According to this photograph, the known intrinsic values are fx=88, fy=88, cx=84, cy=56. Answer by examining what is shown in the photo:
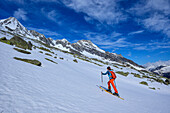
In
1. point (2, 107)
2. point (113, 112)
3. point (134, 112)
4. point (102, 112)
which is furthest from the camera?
point (134, 112)

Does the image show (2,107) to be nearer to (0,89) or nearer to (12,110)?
(12,110)

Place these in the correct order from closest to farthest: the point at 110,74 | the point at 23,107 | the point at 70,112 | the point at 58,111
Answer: the point at 23,107 < the point at 58,111 < the point at 70,112 < the point at 110,74

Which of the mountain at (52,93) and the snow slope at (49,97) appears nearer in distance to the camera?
the snow slope at (49,97)

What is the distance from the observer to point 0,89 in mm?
2953

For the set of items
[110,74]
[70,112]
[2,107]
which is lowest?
[70,112]

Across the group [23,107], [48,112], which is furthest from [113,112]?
[23,107]

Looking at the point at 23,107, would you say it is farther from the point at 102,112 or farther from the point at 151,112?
the point at 151,112

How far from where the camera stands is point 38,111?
8.70 ft

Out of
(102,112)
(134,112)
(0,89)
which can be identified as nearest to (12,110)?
(0,89)

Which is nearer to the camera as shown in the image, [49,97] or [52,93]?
[49,97]

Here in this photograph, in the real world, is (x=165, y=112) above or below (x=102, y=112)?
above

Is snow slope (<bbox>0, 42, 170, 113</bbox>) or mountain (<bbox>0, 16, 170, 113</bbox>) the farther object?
mountain (<bbox>0, 16, 170, 113</bbox>)

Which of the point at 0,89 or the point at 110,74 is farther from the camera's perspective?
the point at 110,74

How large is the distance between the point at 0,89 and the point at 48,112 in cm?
181
